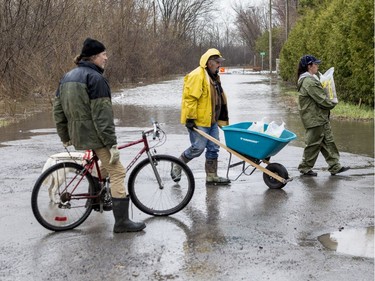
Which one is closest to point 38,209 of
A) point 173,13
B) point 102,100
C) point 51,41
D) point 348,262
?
point 102,100

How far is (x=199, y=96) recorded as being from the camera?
25.6 feet

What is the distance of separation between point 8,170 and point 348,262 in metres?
6.11

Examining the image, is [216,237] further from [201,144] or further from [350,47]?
[350,47]

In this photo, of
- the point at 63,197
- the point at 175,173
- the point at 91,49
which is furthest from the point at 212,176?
the point at 91,49

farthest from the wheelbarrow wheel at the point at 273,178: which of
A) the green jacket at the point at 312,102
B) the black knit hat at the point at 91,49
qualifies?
the black knit hat at the point at 91,49

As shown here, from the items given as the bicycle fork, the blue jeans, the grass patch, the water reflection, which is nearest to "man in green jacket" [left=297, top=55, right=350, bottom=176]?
the blue jeans

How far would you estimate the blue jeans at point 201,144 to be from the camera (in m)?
8.03

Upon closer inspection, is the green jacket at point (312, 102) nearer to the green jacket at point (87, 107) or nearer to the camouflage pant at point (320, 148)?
the camouflage pant at point (320, 148)

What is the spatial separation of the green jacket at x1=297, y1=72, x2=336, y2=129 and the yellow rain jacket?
1518mm

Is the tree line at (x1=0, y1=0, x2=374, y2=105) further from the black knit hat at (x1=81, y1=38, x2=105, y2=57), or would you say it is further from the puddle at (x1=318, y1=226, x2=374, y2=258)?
the black knit hat at (x1=81, y1=38, x2=105, y2=57)

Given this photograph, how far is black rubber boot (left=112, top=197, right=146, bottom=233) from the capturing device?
5.91 metres

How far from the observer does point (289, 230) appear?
6.04 metres

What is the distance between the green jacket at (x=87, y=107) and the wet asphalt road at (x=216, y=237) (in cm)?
99

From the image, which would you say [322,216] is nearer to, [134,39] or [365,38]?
[365,38]
